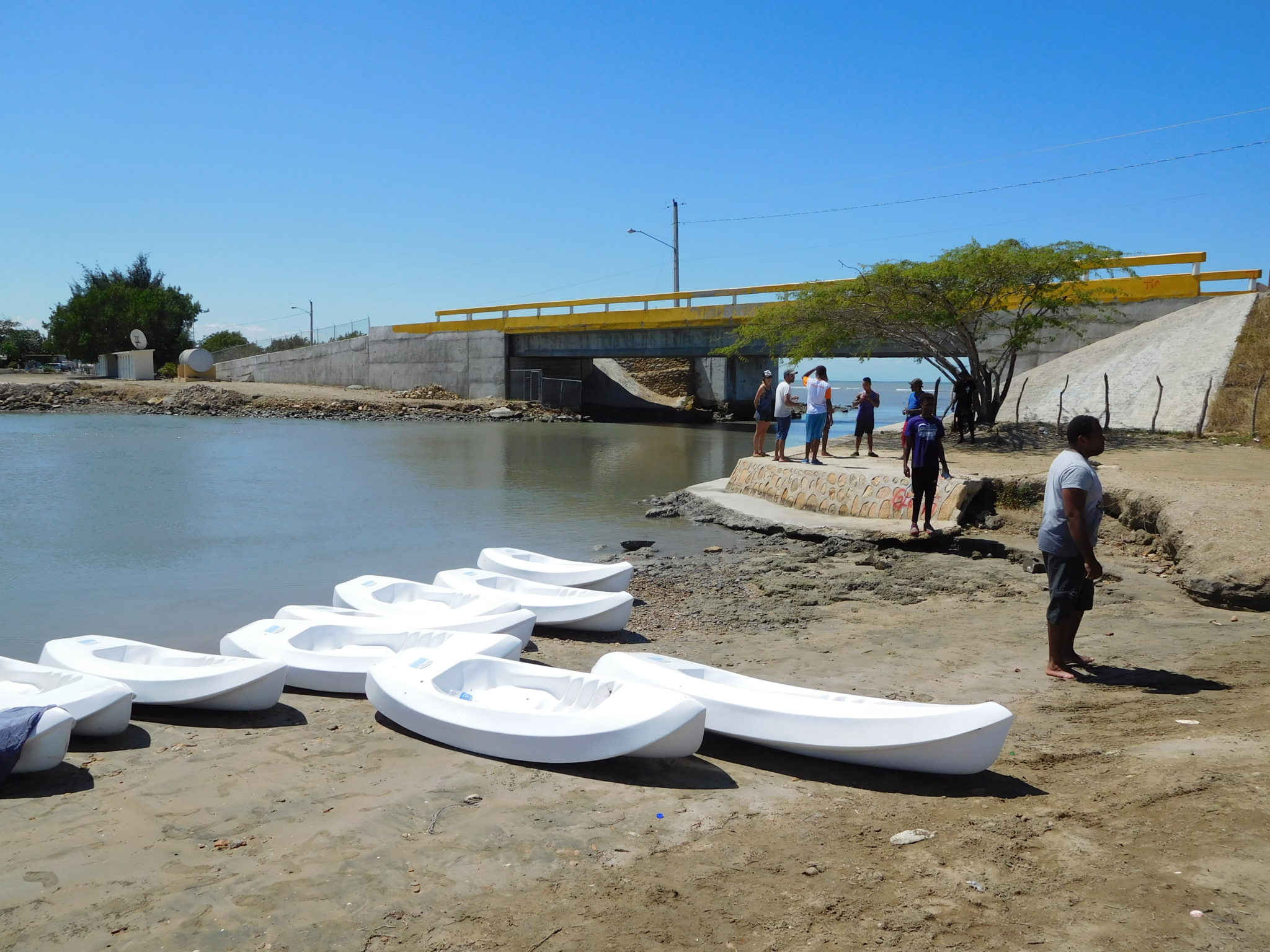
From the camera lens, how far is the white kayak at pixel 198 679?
5.77 m

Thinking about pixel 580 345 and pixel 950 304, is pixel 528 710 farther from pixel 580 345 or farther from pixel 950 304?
pixel 580 345

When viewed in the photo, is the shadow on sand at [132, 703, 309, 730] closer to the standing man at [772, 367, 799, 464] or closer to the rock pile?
the standing man at [772, 367, 799, 464]

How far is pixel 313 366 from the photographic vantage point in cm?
5050

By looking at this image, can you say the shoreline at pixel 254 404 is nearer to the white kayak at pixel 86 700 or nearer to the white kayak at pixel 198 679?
the white kayak at pixel 198 679

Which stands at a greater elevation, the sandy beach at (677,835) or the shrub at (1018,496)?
the shrub at (1018,496)

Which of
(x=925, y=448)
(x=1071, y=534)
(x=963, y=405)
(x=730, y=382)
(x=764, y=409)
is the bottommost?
(x=1071, y=534)

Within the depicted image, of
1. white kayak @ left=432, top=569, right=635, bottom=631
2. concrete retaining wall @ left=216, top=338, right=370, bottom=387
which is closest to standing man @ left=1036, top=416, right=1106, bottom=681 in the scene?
white kayak @ left=432, top=569, right=635, bottom=631

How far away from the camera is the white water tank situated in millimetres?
52094

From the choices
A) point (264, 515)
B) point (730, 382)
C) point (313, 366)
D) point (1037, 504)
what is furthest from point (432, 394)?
point (1037, 504)

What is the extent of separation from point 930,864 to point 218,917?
2690 millimetres

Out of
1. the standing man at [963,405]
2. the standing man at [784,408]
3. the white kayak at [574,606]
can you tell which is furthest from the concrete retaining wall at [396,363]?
the white kayak at [574,606]

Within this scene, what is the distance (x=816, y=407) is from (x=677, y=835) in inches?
443

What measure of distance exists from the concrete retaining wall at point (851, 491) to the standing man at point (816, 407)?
0.45 meters

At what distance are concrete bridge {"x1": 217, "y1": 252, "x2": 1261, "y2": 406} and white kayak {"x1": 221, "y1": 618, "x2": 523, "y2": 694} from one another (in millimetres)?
16221
